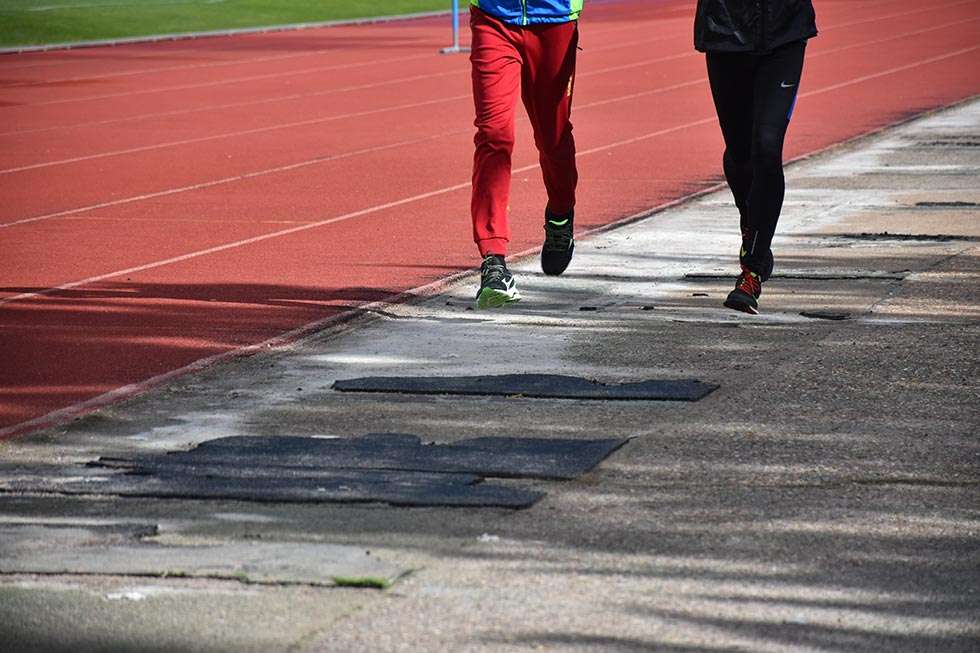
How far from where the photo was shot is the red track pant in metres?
8.99

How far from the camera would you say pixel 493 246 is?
9.03 metres

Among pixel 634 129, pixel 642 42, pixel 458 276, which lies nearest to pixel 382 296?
pixel 458 276

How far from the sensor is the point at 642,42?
35062 mm

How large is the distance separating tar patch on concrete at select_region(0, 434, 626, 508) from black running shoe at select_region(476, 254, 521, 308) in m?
2.55

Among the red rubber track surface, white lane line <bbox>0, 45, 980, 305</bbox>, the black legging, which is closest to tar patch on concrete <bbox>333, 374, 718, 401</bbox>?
the red rubber track surface

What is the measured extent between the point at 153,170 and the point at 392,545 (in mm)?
11576

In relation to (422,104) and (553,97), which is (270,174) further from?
(422,104)

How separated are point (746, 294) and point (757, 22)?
113 cm

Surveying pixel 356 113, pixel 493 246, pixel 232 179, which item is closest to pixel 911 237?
pixel 493 246

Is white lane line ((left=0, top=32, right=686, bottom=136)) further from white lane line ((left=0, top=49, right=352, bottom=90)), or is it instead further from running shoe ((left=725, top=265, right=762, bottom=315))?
running shoe ((left=725, top=265, right=762, bottom=315))

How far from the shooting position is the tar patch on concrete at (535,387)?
6953 mm

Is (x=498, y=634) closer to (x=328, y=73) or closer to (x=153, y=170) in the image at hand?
(x=153, y=170)

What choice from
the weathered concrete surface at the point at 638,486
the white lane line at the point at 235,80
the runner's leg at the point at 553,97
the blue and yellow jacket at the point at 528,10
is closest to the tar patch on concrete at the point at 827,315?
the weathered concrete surface at the point at 638,486

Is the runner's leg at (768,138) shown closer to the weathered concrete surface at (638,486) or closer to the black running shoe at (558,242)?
the weathered concrete surface at (638,486)
